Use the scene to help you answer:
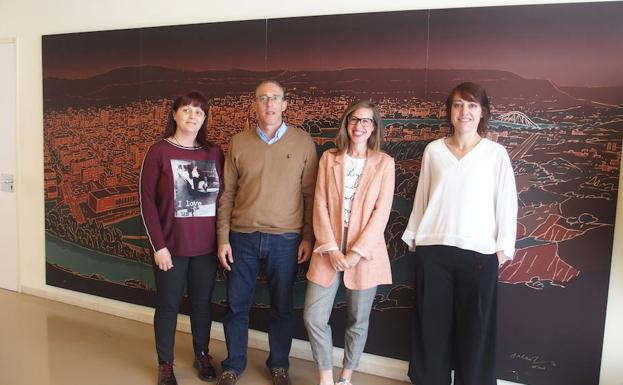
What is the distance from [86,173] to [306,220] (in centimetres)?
197

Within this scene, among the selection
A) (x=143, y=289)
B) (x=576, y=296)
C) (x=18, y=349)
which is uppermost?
(x=576, y=296)

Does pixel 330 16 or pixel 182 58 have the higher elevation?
pixel 330 16

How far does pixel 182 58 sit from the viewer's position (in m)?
2.89

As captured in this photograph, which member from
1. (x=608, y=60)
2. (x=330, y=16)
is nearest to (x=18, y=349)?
(x=330, y=16)

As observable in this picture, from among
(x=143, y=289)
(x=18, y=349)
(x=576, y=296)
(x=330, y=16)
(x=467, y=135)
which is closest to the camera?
(x=467, y=135)

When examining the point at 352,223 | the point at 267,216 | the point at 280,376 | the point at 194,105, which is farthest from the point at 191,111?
the point at 280,376

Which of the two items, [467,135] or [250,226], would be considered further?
[250,226]

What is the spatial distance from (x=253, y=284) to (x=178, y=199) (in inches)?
23.4

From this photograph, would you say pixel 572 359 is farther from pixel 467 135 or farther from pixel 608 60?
pixel 608 60

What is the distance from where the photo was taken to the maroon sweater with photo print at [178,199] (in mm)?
2186

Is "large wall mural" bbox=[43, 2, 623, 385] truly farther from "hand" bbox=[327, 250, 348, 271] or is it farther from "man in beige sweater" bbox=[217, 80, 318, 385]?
"hand" bbox=[327, 250, 348, 271]

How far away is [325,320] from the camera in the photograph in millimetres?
2213

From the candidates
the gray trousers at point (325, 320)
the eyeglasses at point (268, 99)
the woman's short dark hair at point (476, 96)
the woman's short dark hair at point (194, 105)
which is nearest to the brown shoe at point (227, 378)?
the gray trousers at point (325, 320)
